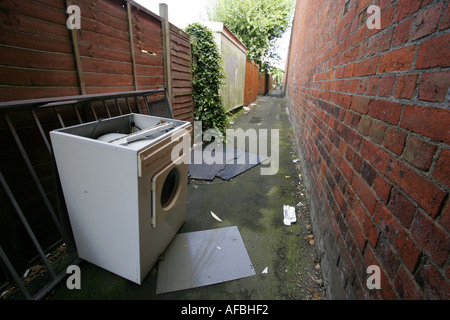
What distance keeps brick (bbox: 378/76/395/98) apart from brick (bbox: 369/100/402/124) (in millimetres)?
34

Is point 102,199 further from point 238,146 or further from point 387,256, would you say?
point 238,146

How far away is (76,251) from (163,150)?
121cm

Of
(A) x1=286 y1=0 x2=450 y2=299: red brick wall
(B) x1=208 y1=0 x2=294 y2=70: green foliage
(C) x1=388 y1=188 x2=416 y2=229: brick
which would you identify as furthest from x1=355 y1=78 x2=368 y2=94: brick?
(B) x1=208 y1=0 x2=294 y2=70: green foliage

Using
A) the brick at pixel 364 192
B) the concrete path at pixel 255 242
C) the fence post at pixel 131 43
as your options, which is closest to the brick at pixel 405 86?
the brick at pixel 364 192

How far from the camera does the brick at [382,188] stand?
2.93 feet

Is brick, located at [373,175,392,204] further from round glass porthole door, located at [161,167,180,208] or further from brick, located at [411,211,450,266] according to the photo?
round glass porthole door, located at [161,167,180,208]

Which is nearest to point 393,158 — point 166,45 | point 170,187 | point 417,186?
point 417,186

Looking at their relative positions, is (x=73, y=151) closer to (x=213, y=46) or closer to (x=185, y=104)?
(x=185, y=104)

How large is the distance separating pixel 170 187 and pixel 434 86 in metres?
1.78

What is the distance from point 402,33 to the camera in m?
0.89

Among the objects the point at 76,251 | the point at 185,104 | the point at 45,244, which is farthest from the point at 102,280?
the point at 185,104

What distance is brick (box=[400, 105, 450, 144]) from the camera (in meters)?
0.63

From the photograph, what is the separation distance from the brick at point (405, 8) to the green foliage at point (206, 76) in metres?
3.61

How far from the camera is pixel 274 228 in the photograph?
225cm
